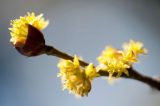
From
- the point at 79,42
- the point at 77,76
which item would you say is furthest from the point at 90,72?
the point at 79,42

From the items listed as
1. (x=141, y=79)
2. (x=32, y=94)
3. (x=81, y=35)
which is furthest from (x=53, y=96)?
(x=141, y=79)

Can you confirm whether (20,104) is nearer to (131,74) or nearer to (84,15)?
(84,15)

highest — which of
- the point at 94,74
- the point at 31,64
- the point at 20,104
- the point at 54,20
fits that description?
the point at 54,20

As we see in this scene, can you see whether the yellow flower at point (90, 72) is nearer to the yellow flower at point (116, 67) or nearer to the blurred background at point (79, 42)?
the yellow flower at point (116, 67)

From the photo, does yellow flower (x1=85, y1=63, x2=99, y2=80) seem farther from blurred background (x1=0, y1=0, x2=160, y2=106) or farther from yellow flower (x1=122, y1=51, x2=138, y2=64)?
blurred background (x1=0, y1=0, x2=160, y2=106)

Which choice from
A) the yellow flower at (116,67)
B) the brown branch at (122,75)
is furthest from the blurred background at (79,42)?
the yellow flower at (116,67)

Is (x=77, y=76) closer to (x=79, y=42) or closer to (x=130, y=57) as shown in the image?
(x=130, y=57)

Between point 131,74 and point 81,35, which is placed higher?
point 81,35

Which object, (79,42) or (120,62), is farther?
(79,42)
